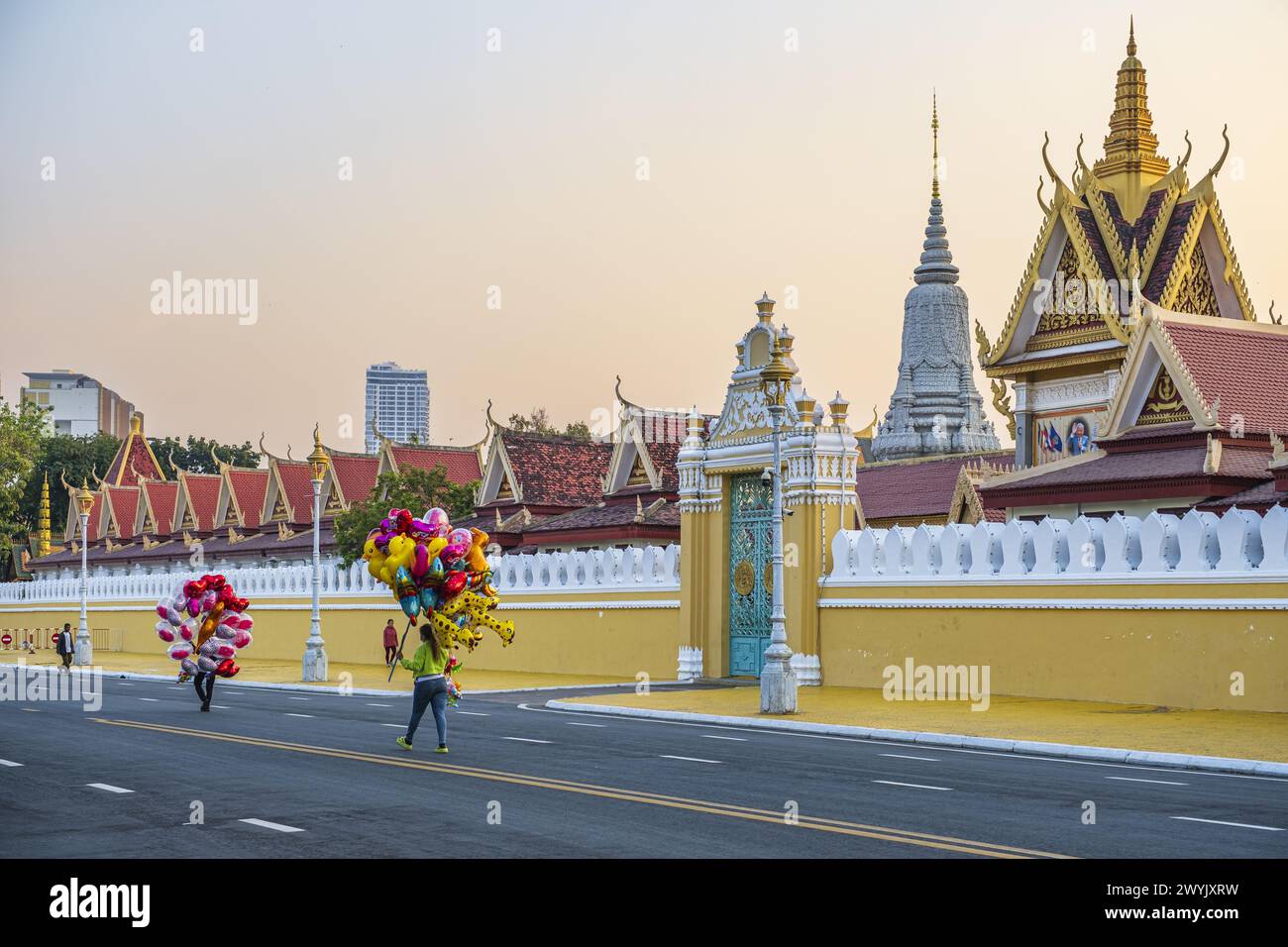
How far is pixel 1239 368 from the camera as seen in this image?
103 ft

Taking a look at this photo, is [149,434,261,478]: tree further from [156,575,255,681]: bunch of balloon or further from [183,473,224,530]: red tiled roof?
[156,575,255,681]: bunch of balloon

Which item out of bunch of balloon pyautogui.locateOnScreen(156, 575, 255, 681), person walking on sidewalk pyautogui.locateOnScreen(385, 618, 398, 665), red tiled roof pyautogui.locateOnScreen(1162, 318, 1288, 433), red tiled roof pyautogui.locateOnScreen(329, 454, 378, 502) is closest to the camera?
bunch of balloon pyautogui.locateOnScreen(156, 575, 255, 681)

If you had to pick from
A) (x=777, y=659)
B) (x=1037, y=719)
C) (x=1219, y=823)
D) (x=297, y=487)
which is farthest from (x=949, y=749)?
(x=297, y=487)

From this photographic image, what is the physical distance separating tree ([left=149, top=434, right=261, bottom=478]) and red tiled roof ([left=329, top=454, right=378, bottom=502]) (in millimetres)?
49983

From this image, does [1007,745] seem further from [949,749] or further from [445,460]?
[445,460]

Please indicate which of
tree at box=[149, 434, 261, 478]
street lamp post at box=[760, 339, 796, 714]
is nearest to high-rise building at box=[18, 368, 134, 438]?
tree at box=[149, 434, 261, 478]

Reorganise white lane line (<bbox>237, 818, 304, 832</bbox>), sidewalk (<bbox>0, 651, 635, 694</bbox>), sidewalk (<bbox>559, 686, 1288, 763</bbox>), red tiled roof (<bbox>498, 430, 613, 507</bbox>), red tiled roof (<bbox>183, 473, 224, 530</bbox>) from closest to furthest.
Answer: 1. white lane line (<bbox>237, 818, 304, 832</bbox>)
2. sidewalk (<bbox>559, 686, 1288, 763</bbox>)
3. sidewalk (<bbox>0, 651, 635, 694</bbox>)
4. red tiled roof (<bbox>498, 430, 613, 507</bbox>)
5. red tiled roof (<bbox>183, 473, 224, 530</bbox>)

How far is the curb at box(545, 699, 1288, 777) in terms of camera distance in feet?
54.4

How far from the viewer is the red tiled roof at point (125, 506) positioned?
3469 inches

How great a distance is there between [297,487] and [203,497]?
39.3ft

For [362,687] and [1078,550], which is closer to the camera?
[1078,550]
